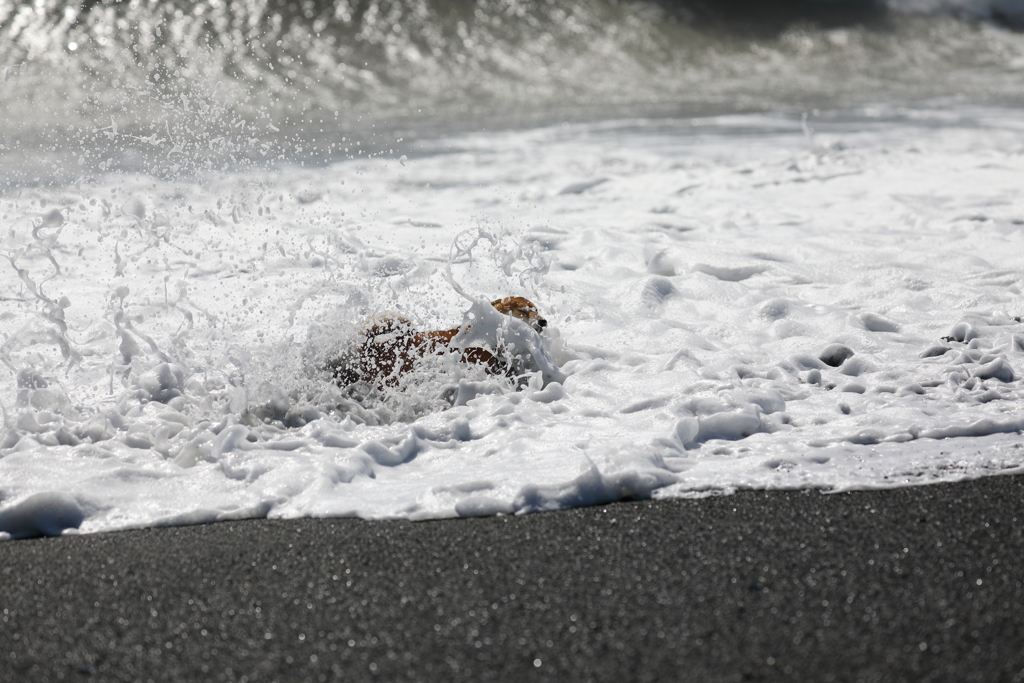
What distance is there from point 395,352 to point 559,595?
1736 mm

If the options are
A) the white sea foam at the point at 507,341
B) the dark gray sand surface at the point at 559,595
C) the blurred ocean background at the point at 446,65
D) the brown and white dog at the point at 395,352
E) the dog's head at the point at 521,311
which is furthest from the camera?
the blurred ocean background at the point at 446,65

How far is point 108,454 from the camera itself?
311 centimetres

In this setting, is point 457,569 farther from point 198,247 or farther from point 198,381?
point 198,247

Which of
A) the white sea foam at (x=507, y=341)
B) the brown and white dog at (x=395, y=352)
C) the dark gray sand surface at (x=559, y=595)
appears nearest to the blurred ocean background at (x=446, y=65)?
the white sea foam at (x=507, y=341)

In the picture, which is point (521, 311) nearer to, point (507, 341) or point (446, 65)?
point (507, 341)

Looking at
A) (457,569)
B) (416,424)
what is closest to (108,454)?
(416,424)

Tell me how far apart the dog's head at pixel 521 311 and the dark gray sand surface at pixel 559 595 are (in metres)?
1.44

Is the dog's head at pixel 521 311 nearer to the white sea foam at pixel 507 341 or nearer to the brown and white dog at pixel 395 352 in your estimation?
A: the brown and white dog at pixel 395 352

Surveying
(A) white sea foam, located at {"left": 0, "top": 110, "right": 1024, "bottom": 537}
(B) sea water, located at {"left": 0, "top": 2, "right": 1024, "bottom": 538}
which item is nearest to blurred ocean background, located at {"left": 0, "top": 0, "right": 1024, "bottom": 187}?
(B) sea water, located at {"left": 0, "top": 2, "right": 1024, "bottom": 538}

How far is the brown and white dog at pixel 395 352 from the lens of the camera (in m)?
3.65

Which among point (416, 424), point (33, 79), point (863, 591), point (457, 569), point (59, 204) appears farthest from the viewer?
point (33, 79)

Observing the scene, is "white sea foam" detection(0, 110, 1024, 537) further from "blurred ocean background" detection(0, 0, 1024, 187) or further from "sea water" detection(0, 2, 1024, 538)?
"blurred ocean background" detection(0, 0, 1024, 187)

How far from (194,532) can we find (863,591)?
Result: 180cm

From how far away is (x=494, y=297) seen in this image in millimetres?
4758
